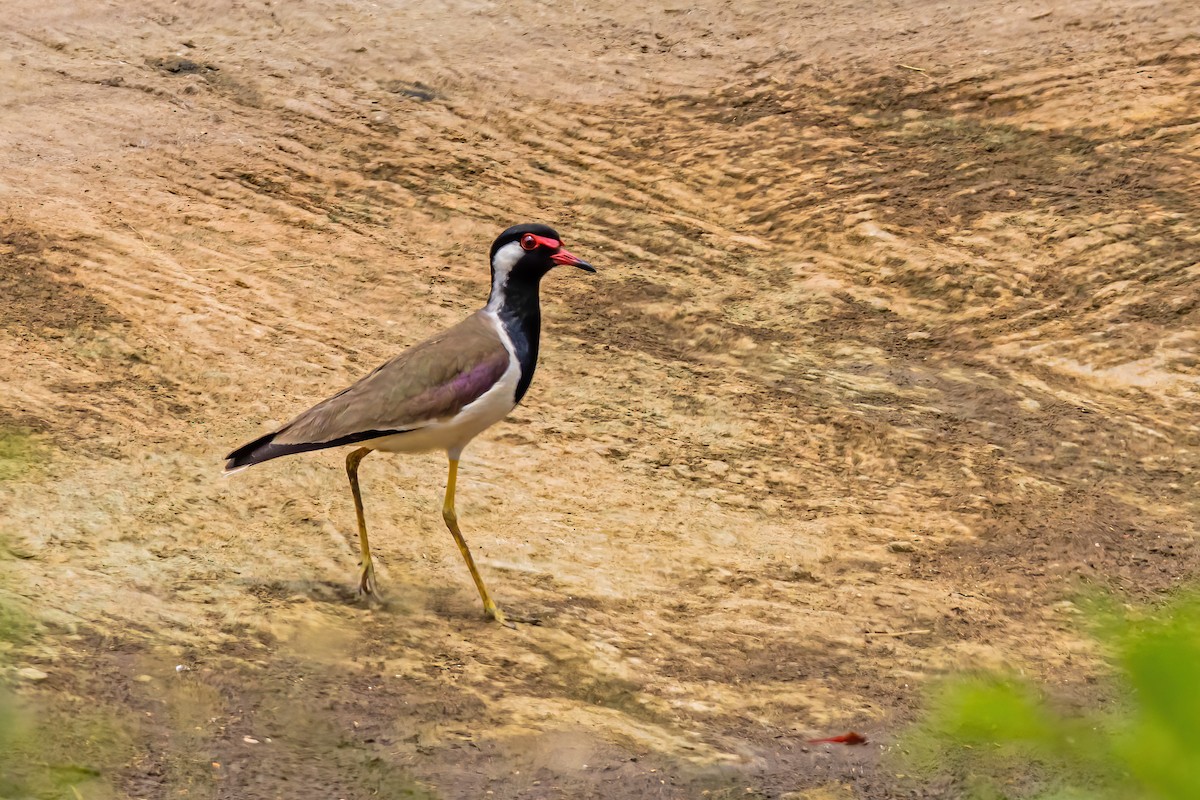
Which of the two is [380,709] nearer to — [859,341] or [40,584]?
[40,584]

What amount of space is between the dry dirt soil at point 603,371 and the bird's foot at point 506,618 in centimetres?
6

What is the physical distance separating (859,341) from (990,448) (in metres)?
1.48

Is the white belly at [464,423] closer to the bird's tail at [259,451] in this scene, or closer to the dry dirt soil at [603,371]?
the bird's tail at [259,451]

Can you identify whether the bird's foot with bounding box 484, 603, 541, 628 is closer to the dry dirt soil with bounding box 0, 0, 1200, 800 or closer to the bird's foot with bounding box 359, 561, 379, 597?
the dry dirt soil with bounding box 0, 0, 1200, 800

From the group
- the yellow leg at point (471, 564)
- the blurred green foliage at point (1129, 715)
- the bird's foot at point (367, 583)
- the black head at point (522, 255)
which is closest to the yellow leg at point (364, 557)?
the bird's foot at point (367, 583)

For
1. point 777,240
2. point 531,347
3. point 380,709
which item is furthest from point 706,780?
point 777,240

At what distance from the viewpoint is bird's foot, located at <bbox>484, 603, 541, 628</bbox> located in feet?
17.2

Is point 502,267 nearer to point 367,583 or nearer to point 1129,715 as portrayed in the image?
point 367,583

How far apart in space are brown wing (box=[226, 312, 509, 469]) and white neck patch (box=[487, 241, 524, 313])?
0.85 ft

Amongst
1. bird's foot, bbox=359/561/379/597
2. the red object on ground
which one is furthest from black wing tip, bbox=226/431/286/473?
the red object on ground

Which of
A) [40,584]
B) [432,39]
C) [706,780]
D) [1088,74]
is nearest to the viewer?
[706,780]

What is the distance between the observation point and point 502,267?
554 centimetres

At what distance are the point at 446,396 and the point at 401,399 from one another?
169mm

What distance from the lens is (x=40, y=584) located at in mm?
4852
